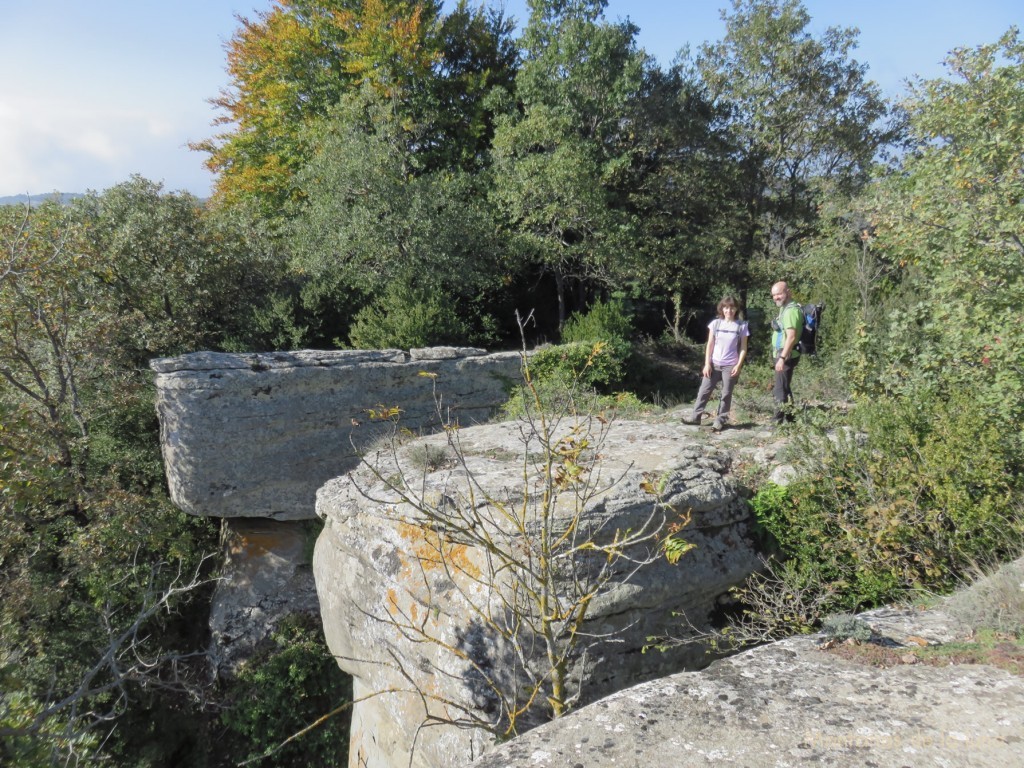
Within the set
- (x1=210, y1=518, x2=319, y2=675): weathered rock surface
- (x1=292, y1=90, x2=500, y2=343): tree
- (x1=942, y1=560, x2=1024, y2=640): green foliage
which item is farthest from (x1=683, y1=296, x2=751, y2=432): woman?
(x1=210, y1=518, x2=319, y2=675): weathered rock surface

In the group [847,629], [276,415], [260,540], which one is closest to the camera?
[847,629]

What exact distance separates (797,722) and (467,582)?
2.78 meters

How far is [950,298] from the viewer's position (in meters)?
6.38

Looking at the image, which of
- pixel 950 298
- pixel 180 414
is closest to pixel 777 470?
pixel 950 298

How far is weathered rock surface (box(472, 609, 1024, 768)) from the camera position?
2.64m

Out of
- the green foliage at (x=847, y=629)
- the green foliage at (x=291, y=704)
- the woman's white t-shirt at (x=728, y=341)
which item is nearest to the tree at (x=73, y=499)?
the green foliage at (x=291, y=704)

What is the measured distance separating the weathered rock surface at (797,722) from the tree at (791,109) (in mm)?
14313

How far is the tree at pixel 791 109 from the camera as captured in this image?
1488cm

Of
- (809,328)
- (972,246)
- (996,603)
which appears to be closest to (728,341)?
(809,328)

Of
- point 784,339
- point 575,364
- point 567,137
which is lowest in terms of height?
point 575,364

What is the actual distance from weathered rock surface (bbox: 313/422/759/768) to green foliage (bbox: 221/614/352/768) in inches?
96.9

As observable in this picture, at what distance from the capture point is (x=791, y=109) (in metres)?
15.1

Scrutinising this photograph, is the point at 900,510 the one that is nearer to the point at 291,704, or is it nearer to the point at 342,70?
the point at 291,704

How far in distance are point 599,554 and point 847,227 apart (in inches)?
498
